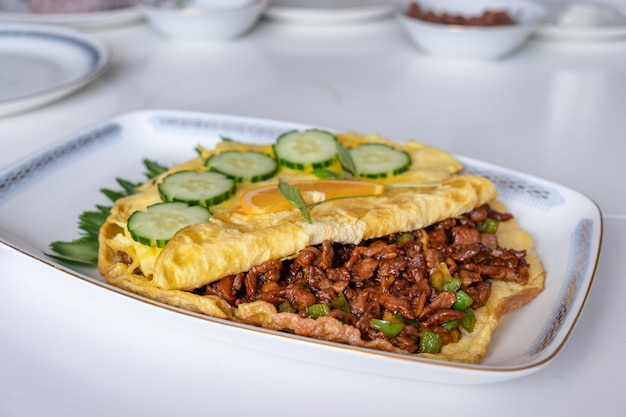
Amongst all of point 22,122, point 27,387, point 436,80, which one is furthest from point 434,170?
point 22,122

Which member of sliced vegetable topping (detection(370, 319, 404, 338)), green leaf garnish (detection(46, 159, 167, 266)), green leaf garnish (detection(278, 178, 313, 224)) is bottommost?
green leaf garnish (detection(46, 159, 167, 266))

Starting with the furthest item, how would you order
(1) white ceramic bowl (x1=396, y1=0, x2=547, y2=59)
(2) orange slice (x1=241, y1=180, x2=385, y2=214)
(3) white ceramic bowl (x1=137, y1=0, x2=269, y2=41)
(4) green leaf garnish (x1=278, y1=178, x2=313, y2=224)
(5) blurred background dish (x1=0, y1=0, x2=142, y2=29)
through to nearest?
(5) blurred background dish (x1=0, y1=0, x2=142, y2=29)
(3) white ceramic bowl (x1=137, y1=0, x2=269, y2=41)
(1) white ceramic bowl (x1=396, y1=0, x2=547, y2=59)
(2) orange slice (x1=241, y1=180, x2=385, y2=214)
(4) green leaf garnish (x1=278, y1=178, x2=313, y2=224)

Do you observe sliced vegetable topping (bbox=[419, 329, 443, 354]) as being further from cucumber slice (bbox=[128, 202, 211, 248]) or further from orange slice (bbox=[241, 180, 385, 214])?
cucumber slice (bbox=[128, 202, 211, 248])

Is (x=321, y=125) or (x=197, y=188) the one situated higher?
(x=197, y=188)

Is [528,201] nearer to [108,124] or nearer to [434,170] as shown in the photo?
[434,170]

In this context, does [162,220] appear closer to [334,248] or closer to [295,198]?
[295,198]

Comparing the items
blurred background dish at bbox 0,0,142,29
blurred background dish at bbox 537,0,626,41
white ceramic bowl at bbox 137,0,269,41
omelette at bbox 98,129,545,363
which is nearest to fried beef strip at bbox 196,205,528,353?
omelette at bbox 98,129,545,363

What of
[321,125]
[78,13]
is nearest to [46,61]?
[78,13]
